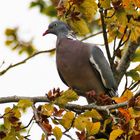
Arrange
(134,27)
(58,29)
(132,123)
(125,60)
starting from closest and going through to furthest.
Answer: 1. (132,123)
2. (134,27)
3. (125,60)
4. (58,29)

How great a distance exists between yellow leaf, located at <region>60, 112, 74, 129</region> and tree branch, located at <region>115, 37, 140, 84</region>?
53.4 inches

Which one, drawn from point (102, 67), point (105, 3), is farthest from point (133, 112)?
point (102, 67)

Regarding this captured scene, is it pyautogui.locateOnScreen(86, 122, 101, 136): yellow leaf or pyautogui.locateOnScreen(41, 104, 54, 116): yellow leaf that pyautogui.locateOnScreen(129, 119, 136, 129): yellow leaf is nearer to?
pyautogui.locateOnScreen(86, 122, 101, 136): yellow leaf

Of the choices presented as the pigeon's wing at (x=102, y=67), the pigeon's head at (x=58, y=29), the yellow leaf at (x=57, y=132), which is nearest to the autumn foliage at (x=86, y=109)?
the yellow leaf at (x=57, y=132)

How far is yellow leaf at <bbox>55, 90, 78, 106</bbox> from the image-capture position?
10.4ft

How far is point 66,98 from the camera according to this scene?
10.5 ft

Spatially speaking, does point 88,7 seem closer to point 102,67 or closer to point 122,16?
point 122,16

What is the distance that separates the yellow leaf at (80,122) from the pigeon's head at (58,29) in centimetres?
225

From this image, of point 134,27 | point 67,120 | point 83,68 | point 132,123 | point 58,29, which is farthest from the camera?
point 58,29

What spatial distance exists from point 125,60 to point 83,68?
0.47m

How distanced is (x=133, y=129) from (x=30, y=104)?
612mm

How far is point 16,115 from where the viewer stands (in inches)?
125

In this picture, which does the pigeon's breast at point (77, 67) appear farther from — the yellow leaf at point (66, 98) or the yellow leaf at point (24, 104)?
the yellow leaf at point (24, 104)

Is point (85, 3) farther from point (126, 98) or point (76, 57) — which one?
point (76, 57)
